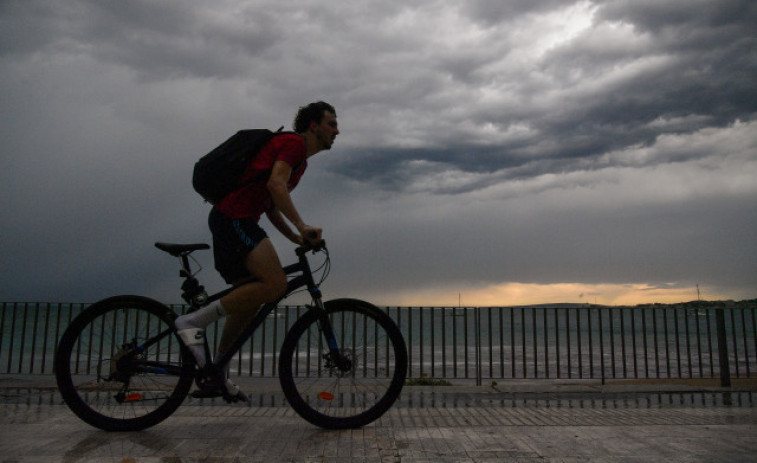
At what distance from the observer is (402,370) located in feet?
10.7

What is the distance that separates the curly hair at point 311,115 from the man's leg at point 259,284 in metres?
0.80

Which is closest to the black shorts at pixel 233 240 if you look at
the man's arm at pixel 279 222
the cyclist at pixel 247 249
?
the cyclist at pixel 247 249

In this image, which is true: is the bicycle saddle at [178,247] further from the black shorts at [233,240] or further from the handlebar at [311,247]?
the handlebar at [311,247]

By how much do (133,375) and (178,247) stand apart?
819 millimetres

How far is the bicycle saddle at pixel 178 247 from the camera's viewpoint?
3.25 m

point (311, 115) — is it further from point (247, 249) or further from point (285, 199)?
point (247, 249)

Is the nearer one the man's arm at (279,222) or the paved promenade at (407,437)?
the paved promenade at (407,437)

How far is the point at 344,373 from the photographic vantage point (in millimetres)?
3285

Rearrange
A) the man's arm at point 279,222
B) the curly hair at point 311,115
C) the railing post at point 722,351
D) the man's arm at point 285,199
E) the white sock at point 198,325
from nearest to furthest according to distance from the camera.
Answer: the man's arm at point 285,199
the white sock at point 198,325
the curly hair at point 311,115
the man's arm at point 279,222
the railing post at point 722,351

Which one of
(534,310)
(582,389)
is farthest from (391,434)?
(534,310)

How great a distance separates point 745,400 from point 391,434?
4569mm

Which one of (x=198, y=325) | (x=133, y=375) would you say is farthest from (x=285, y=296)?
(x=133, y=375)

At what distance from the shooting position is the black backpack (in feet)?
10.1

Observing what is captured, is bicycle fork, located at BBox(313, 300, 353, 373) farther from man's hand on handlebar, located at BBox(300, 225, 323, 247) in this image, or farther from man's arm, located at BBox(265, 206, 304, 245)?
man's arm, located at BBox(265, 206, 304, 245)
